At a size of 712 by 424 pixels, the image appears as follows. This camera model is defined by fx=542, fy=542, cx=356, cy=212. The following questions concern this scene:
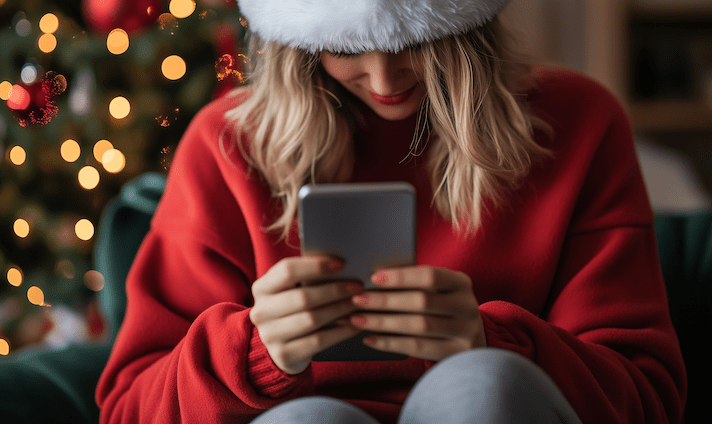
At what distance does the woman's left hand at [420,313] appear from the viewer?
0.47 metres

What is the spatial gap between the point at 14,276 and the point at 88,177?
37 centimetres

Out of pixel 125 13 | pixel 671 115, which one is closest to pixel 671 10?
pixel 671 115

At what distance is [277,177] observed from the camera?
724 mm

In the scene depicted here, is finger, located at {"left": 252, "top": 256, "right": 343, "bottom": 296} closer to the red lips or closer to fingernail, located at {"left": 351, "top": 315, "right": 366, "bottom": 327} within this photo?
fingernail, located at {"left": 351, "top": 315, "right": 366, "bottom": 327}

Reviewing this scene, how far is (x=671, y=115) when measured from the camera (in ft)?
6.34

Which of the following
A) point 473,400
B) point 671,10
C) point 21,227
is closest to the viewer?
point 473,400

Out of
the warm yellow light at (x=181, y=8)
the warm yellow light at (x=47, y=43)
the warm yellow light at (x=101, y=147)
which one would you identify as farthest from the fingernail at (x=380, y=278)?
the warm yellow light at (x=47, y=43)

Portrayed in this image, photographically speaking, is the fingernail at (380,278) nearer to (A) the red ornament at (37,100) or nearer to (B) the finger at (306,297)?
(B) the finger at (306,297)

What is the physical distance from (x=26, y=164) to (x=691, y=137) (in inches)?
89.6

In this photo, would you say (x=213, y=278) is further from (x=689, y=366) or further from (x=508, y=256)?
(x=689, y=366)

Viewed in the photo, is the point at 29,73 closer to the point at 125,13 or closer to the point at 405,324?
the point at 125,13

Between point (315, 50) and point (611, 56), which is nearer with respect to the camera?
point (315, 50)

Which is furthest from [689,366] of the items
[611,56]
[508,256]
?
[611,56]

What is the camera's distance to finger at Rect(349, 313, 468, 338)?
0.47 m
